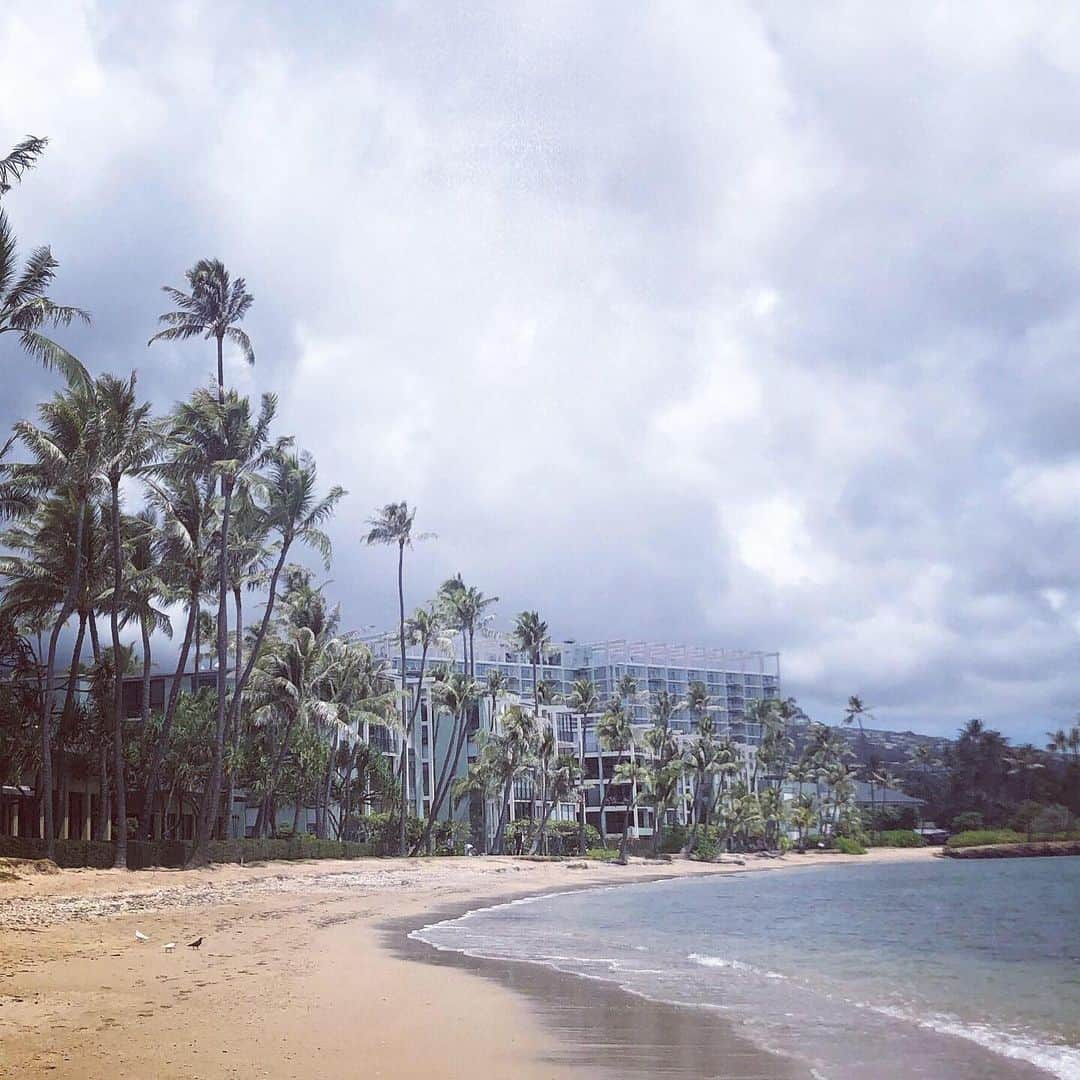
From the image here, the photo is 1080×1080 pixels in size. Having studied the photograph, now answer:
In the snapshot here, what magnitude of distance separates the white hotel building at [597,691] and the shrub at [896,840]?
19.1 metres

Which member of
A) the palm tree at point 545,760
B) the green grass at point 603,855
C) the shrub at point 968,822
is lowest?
the shrub at point 968,822

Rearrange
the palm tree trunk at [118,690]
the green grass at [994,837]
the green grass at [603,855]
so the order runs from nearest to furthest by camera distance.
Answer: the palm tree trunk at [118,690]
the green grass at [603,855]
the green grass at [994,837]

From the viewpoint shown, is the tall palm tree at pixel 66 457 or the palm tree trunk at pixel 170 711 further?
the palm tree trunk at pixel 170 711

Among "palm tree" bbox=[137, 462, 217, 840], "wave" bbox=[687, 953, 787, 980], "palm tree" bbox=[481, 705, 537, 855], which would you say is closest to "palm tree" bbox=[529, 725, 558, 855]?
"palm tree" bbox=[481, 705, 537, 855]

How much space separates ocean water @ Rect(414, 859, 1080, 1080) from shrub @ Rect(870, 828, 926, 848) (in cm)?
7263

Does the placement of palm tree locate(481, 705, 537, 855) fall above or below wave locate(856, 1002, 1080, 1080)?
above

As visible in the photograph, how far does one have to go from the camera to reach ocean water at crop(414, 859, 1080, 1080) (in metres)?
11.0

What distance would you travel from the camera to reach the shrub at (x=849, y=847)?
335ft

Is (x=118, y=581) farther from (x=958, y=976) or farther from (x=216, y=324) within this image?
(x=958, y=976)

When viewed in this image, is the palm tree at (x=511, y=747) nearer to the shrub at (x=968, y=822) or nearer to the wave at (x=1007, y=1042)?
the wave at (x=1007, y=1042)

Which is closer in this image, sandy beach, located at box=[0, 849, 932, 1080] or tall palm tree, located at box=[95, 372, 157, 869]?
sandy beach, located at box=[0, 849, 932, 1080]

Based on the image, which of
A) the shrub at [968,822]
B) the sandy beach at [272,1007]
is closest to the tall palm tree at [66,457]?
the sandy beach at [272,1007]

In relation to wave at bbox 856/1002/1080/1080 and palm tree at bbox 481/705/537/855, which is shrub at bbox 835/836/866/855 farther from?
wave at bbox 856/1002/1080/1080

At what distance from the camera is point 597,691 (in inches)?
4820
